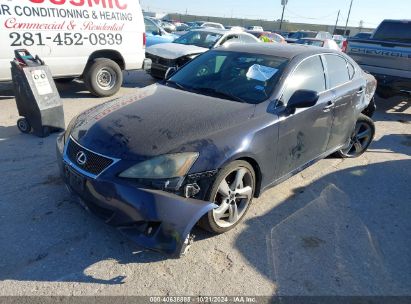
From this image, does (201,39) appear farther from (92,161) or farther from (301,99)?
(92,161)

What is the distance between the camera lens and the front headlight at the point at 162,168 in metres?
2.62

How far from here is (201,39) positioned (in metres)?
10.2

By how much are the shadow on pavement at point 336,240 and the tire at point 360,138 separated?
0.84m

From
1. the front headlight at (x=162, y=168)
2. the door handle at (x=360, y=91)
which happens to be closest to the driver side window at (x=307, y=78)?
the door handle at (x=360, y=91)

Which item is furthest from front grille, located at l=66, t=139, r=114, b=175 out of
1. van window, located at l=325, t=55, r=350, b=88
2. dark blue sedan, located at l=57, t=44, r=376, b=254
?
van window, located at l=325, t=55, r=350, b=88

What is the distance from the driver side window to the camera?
3.58 metres

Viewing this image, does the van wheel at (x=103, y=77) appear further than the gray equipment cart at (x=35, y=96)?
Yes

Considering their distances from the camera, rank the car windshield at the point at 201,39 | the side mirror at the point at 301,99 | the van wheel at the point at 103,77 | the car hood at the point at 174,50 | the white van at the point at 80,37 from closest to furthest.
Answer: the side mirror at the point at 301,99
the white van at the point at 80,37
the van wheel at the point at 103,77
the car hood at the point at 174,50
the car windshield at the point at 201,39

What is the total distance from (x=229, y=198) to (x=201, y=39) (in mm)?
7984

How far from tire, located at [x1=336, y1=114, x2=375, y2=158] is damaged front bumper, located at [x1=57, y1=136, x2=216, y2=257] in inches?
130

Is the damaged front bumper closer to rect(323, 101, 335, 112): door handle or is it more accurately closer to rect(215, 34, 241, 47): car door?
rect(323, 101, 335, 112): door handle

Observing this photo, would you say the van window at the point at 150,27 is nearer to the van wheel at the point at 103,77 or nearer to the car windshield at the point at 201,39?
the car windshield at the point at 201,39

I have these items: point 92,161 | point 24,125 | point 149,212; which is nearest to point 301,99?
point 149,212

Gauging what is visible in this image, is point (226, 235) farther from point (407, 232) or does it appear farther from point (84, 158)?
point (407, 232)
